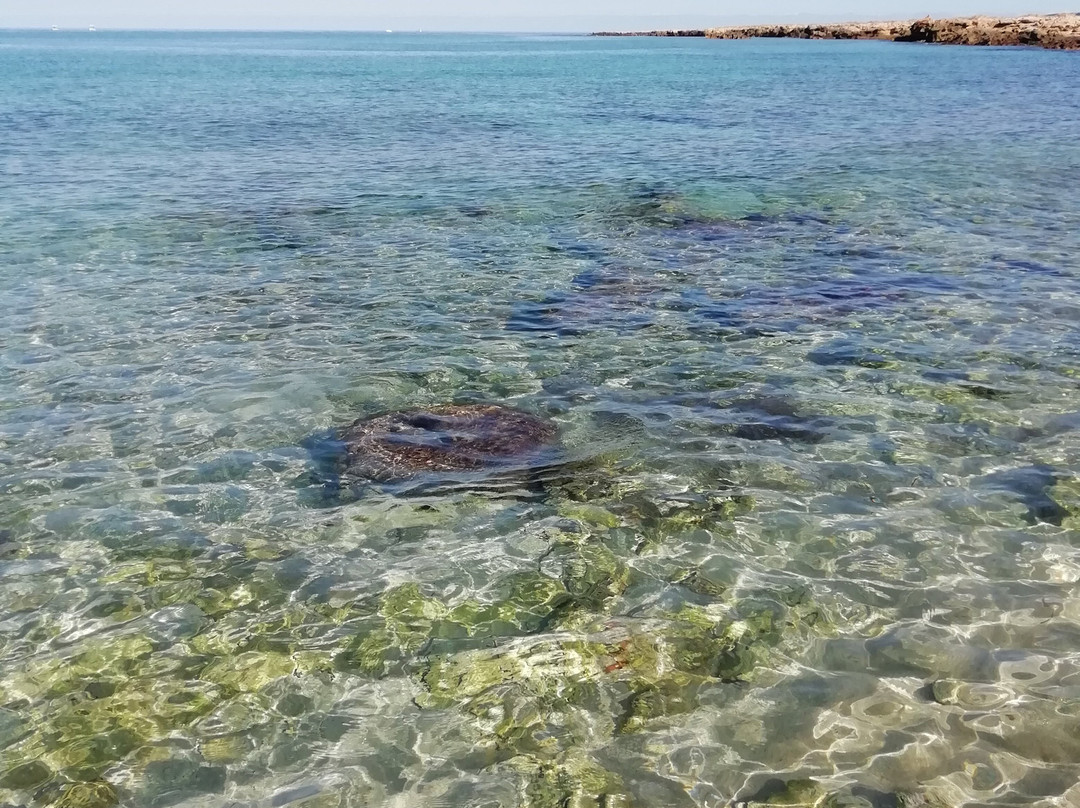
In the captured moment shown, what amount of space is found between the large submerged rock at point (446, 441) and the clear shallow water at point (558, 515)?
1.83ft

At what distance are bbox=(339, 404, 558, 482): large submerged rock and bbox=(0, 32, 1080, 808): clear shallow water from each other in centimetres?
56

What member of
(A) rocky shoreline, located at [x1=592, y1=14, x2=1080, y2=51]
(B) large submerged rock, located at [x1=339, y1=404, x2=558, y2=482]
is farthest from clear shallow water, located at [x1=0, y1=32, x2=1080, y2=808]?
(A) rocky shoreline, located at [x1=592, y1=14, x2=1080, y2=51]

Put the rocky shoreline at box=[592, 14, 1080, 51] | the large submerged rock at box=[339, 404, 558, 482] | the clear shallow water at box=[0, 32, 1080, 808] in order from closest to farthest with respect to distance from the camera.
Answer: the clear shallow water at box=[0, 32, 1080, 808], the large submerged rock at box=[339, 404, 558, 482], the rocky shoreline at box=[592, 14, 1080, 51]

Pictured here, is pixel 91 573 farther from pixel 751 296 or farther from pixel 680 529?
pixel 751 296

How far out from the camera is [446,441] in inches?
409

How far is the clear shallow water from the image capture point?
600 centimetres

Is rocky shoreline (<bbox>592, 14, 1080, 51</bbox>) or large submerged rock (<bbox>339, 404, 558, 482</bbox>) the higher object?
rocky shoreline (<bbox>592, 14, 1080, 51</bbox>)

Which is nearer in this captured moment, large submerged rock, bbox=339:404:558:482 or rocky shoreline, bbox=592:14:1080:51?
large submerged rock, bbox=339:404:558:482

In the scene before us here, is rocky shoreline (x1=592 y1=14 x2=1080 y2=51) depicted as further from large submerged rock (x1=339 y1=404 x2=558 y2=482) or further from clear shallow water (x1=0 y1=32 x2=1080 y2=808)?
large submerged rock (x1=339 y1=404 x2=558 y2=482)

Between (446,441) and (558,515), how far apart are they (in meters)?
2.13

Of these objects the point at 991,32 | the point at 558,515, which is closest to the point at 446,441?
the point at 558,515

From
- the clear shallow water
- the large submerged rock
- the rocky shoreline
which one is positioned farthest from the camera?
the rocky shoreline

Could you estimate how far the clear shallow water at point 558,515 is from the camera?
600 centimetres

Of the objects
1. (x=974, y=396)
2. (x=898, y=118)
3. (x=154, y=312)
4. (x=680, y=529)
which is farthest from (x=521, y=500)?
(x=898, y=118)
